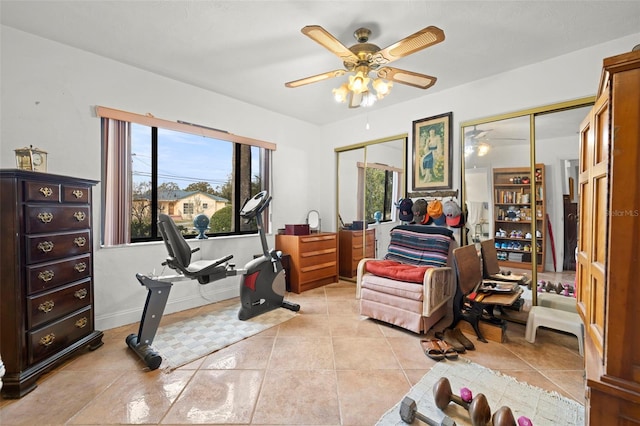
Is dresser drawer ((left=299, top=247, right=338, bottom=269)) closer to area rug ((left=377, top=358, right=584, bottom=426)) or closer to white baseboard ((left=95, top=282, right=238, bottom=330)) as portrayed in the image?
white baseboard ((left=95, top=282, right=238, bottom=330))

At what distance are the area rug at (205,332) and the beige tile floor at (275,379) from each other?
0.35 feet

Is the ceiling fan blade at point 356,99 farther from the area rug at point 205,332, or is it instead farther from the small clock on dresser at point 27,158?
the small clock on dresser at point 27,158

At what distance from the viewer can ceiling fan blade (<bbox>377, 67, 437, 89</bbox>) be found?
2099 mm

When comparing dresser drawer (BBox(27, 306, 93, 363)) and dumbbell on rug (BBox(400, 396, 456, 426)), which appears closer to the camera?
dumbbell on rug (BBox(400, 396, 456, 426))

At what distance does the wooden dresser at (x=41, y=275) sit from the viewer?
64.9 inches

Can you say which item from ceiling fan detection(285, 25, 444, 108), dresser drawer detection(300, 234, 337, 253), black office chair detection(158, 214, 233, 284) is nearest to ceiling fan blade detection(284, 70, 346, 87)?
ceiling fan detection(285, 25, 444, 108)

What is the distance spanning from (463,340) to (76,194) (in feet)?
11.1

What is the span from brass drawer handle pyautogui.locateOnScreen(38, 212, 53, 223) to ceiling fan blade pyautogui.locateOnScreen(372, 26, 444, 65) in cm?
259

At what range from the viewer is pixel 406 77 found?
7.18 ft

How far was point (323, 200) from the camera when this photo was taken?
4566 millimetres

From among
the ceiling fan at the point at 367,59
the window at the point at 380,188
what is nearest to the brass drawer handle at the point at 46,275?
the ceiling fan at the point at 367,59

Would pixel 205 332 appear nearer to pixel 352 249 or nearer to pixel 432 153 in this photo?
pixel 352 249

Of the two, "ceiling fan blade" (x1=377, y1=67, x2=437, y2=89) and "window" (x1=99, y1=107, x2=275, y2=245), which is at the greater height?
"ceiling fan blade" (x1=377, y1=67, x2=437, y2=89)

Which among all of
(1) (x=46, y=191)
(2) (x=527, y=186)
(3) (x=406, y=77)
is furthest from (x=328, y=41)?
(2) (x=527, y=186)
